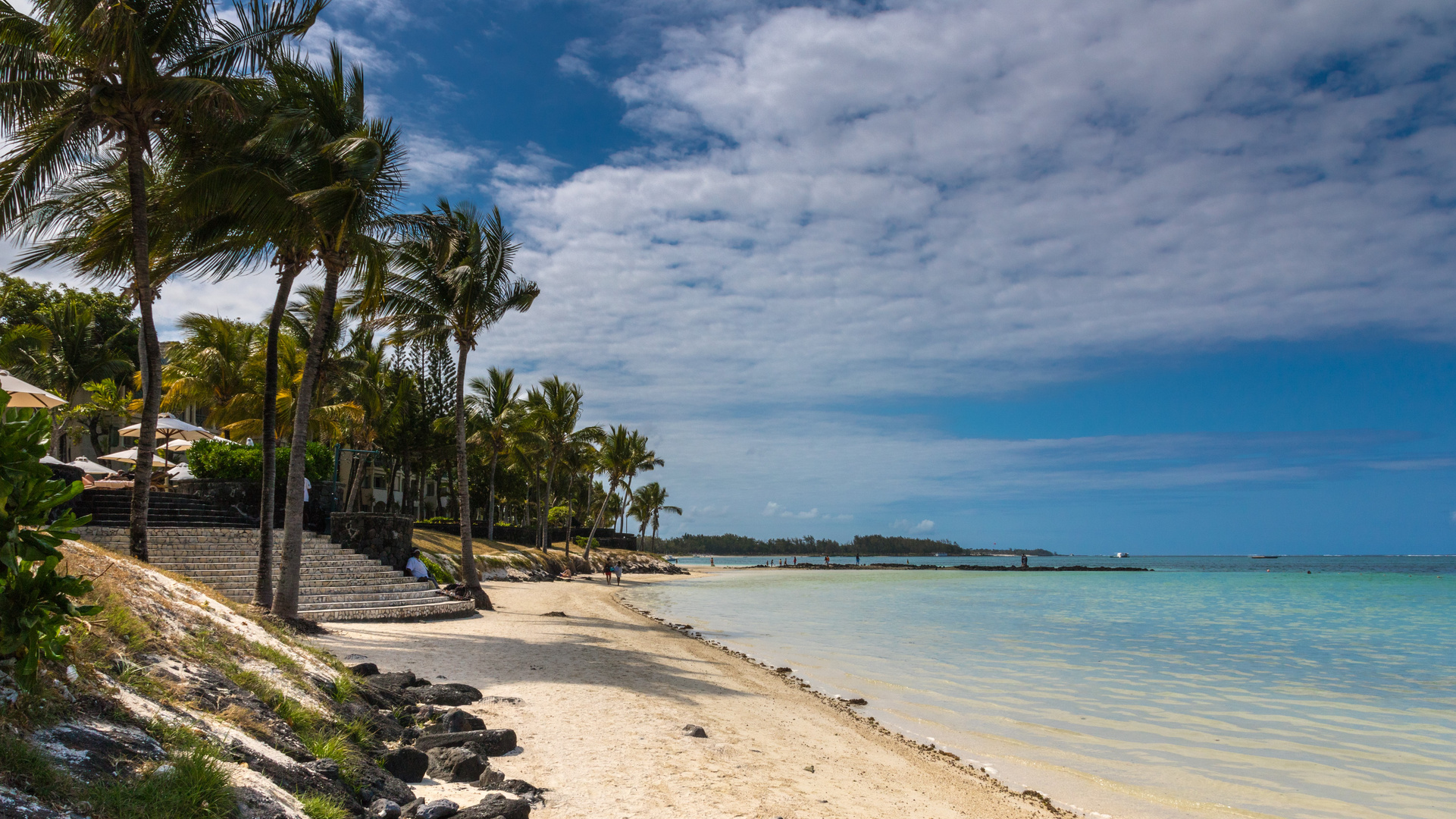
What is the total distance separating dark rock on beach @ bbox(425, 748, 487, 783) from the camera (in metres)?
5.20

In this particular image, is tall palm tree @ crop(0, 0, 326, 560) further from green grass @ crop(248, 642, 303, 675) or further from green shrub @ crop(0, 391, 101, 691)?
green shrub @ crop(0, 391, 101, 691)

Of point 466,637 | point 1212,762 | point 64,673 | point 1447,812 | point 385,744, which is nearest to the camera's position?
point 64,673

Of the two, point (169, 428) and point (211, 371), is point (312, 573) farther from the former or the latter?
point (211, 371)

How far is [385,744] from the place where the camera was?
548 centimetres

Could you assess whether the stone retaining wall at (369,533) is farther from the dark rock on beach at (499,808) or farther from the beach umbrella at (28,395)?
the dark rock on beach at (499,808)

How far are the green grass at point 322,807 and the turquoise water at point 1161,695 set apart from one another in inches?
242

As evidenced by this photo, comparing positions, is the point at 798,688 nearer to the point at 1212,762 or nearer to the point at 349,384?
the point at 1212,762

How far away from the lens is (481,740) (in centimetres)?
601

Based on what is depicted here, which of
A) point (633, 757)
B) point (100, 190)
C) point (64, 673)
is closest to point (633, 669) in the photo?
point (633, 757)

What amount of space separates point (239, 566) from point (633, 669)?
25.7ft

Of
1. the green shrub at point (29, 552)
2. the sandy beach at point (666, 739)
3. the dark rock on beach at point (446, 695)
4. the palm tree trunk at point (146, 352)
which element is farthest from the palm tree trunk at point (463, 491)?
the green shrub at point (29, 552)

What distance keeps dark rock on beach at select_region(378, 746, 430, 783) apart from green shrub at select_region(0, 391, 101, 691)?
8.67ft

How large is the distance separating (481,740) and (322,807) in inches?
104

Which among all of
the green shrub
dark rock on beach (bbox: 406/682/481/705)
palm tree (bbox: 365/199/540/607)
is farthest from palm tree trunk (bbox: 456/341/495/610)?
the green shrub
